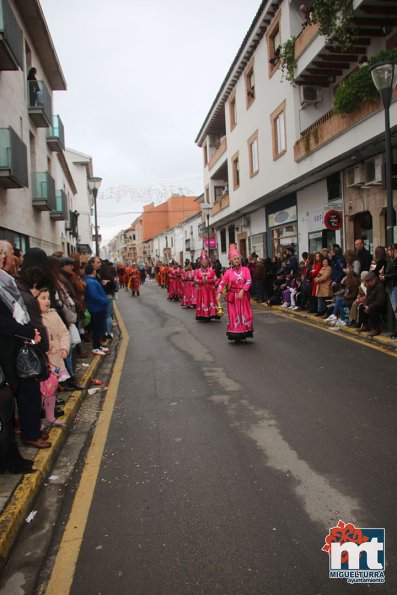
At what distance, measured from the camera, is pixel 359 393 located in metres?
5.99

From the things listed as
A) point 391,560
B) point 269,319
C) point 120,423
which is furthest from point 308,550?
point 269,319

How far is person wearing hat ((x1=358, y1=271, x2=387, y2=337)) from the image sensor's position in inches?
375

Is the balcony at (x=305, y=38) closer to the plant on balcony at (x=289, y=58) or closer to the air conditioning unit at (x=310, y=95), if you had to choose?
the plant on balcony at (x=289, y=58)

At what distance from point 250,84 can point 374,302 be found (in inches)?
690

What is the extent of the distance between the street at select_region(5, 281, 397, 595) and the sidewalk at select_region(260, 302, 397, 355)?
173 cm

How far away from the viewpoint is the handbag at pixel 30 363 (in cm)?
405

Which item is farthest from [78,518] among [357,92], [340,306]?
[357,92]

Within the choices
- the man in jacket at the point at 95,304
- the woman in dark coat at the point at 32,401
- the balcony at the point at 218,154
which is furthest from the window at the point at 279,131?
the woman in dark coat at the point at 32,401

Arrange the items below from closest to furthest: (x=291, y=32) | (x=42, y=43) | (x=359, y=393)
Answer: (x=359, y=393), (x=291, y=32), (x=42, y=43)

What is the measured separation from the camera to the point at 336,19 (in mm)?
13164

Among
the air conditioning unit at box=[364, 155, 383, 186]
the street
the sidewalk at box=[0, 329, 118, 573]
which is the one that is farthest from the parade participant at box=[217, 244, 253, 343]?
the air conditioning unit at box=[364, 155, 383, 186]

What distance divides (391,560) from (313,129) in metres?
15.4

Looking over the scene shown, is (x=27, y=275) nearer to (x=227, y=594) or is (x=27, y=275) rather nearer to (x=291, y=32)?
(x=227, y=594)

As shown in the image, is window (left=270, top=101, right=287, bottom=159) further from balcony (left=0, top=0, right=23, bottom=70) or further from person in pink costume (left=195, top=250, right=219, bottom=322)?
balcony (left=0, top=0, right=23, bottom=70)
